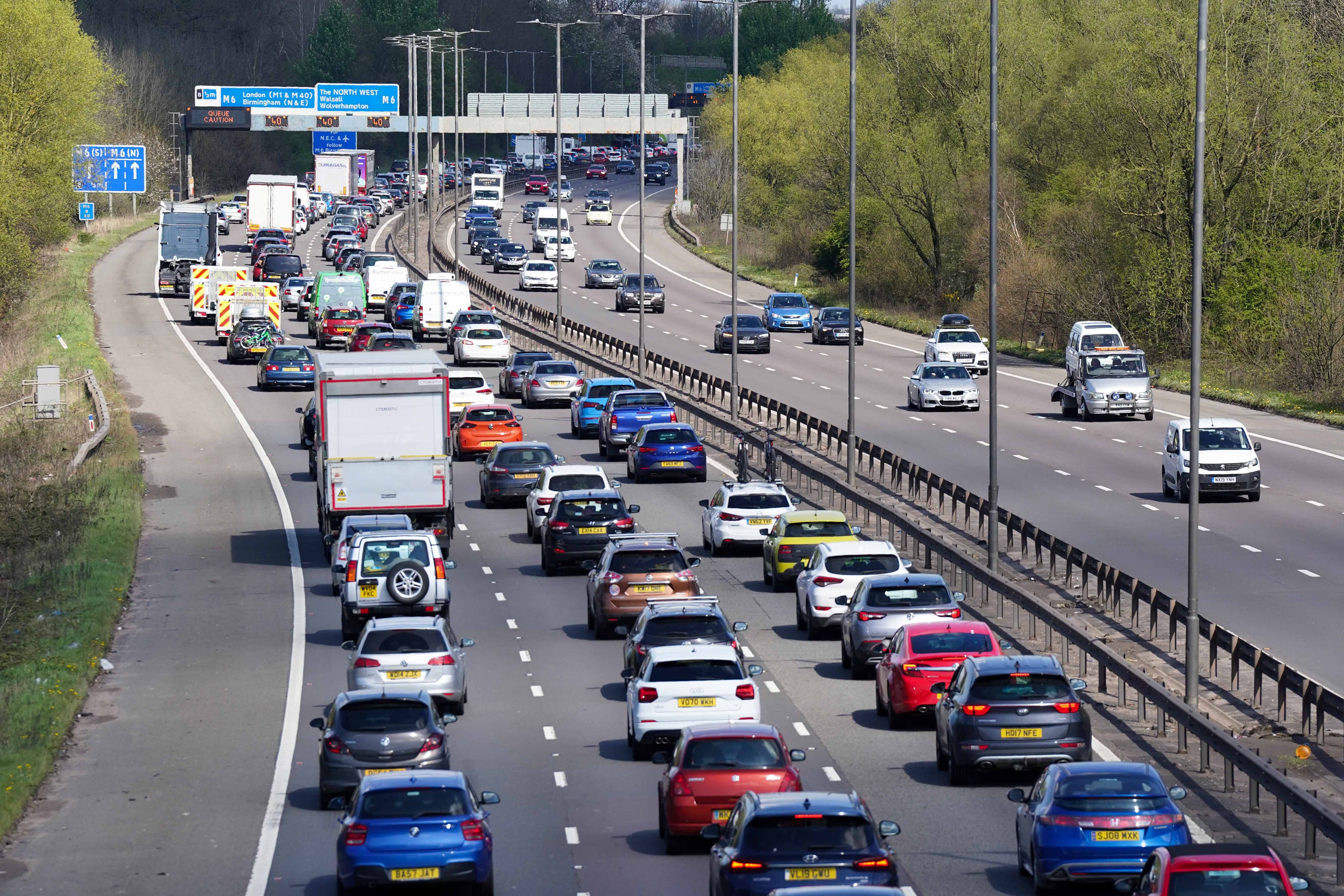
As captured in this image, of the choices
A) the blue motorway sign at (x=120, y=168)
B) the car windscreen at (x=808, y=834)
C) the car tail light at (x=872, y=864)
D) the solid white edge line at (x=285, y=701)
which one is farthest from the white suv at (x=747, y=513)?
the blue motorway sign at (x=120, y=168)

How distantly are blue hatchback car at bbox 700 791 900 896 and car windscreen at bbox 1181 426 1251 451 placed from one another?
1062 inches

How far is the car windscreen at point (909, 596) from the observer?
92.4 feet

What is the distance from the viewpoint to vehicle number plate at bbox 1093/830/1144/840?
56.6ft

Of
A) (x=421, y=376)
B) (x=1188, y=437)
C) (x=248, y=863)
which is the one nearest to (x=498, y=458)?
(x=421, y=376)

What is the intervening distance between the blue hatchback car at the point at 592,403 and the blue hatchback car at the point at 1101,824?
36498 mm

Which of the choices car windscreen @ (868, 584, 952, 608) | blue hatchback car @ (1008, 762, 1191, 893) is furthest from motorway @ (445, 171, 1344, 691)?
blue hatchback car @ (1008, 762, 1191, 893)

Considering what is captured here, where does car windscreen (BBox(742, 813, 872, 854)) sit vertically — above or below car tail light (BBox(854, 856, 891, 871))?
above

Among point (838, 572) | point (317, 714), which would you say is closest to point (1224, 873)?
point (317, 714)

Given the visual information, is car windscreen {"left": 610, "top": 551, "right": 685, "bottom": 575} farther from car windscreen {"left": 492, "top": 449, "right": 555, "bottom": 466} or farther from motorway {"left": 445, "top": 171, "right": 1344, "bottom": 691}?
car windscreen {"left": 492, "top": 449, "right": 555, "bottom": 466}

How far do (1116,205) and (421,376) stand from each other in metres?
39.6

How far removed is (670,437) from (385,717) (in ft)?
83.6

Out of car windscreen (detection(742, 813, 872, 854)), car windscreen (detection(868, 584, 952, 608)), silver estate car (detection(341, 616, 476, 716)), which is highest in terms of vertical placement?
car windscreen (detection(742, 813, 872, 854))

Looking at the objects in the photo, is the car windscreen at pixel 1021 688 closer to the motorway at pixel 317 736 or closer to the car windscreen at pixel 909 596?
the motorway at pixel 317 736

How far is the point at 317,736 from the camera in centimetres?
2586
